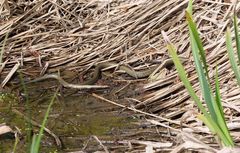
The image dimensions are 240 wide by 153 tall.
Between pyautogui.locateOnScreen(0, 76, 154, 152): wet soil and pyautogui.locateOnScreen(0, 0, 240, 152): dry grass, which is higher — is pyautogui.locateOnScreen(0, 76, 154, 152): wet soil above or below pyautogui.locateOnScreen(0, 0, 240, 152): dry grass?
below

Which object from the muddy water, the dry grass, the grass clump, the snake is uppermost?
the dry grass

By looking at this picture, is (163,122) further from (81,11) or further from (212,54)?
(81,11)

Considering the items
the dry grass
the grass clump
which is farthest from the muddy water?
the grass clump

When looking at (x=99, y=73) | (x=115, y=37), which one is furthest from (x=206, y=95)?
(x=115, y=37)

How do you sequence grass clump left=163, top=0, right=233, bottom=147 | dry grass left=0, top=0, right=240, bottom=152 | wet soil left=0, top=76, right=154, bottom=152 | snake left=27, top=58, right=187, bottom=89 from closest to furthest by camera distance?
grass clump left=163, top=0, right=233, bottom=147 → wet soil left=0, top=76, right=154, bottom=152 → dry grass left=0, top=0, right=240, bottom=152 → snake left=27, top=58, right=187, bottom=89

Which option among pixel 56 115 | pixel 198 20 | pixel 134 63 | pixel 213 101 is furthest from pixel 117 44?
pixel 213 101

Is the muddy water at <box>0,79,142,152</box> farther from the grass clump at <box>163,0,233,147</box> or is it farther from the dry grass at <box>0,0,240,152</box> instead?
the grass clump at <box>163,0,233,147</box>

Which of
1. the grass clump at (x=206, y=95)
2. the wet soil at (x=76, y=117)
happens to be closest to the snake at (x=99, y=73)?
the wet soil at (x=76, y=117)

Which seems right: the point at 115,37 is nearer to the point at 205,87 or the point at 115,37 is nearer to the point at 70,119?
the point at 70,119

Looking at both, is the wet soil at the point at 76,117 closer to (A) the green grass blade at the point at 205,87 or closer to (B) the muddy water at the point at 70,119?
(B) the muddy water at the point at 70,119

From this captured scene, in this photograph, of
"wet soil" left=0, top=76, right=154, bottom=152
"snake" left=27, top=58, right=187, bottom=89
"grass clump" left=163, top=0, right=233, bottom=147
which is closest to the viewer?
"grass clump" left=163, top=0, right=233, bottom=147
